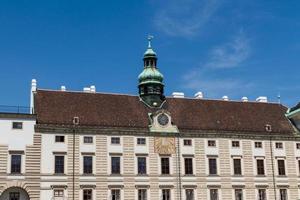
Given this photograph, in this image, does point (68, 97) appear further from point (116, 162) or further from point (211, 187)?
point (211, 187)

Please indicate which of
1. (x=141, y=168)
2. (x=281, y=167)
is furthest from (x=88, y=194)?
(x=281, y=167)

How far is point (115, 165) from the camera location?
57.7 m

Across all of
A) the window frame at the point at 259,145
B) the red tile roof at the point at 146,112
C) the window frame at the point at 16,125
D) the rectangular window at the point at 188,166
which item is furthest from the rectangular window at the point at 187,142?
the window frame at the point at 16,125

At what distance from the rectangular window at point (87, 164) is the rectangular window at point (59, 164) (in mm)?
2177

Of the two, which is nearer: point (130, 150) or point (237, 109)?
point (130, 150)

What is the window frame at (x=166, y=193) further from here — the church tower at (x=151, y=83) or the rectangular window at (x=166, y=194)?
the church tower at (x=151, y=83)

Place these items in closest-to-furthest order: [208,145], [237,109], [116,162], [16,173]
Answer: [16,173] < [116,162] < [208,145] < [237,109]

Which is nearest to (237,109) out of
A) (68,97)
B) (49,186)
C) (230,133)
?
(230,133)

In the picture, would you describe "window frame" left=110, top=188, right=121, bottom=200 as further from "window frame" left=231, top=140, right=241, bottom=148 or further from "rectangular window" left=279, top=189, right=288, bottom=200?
"rectangular window" left=279, top=189, right=288, bottom=200

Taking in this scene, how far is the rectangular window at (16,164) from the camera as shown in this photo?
2127 inches

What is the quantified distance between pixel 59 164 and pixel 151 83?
15.6 metres

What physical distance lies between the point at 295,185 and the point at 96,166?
2341 centimetres

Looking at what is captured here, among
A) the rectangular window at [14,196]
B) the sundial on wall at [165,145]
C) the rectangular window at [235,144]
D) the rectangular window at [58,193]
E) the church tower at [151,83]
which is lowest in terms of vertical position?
the rectangular window at [14,196]

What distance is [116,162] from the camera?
57812 millimetres
